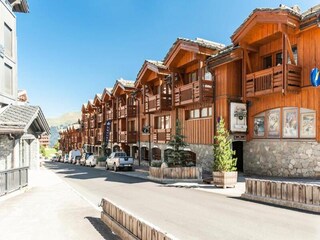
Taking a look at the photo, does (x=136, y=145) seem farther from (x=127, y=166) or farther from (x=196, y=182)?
(x=196, y=182)

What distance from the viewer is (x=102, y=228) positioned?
8.07 m

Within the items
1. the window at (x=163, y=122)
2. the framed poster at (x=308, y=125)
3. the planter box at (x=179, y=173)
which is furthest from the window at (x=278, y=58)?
the window at (x=163, y=122)

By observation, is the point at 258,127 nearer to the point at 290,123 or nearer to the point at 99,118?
the point at 290,123

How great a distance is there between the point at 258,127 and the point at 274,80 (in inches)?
A: 164

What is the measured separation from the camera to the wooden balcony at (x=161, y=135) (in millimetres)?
28428

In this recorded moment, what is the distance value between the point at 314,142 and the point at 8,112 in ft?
59.8

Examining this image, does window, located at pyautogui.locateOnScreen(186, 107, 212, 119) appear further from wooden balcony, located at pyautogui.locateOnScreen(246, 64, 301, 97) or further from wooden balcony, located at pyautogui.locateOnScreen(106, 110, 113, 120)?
wooden balcony, located at pyautogui.locateOnScreen(106, 110, 113, 120)

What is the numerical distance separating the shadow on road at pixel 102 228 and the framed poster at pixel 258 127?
14460 millimetres

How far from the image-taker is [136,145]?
36906mm

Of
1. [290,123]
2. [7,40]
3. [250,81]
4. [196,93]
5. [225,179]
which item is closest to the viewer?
[225,179]

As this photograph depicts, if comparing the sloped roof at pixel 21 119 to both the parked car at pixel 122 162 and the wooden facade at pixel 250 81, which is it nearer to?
the parked car at pixel 122 162

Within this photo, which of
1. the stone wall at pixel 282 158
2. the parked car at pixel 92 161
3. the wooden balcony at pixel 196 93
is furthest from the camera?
the parked car at pixel 92 161

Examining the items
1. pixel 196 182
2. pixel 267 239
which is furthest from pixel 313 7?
pixel 267 239

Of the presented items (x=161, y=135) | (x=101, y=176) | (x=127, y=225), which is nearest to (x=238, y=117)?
(x=161, y=135)
